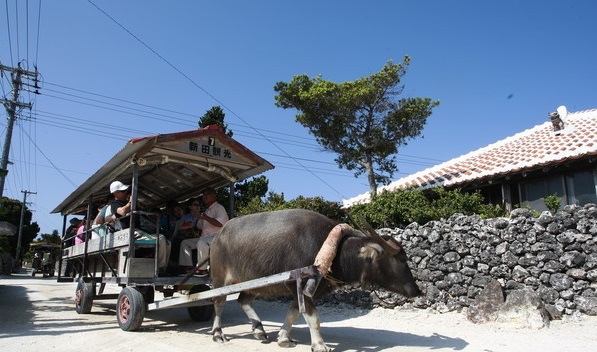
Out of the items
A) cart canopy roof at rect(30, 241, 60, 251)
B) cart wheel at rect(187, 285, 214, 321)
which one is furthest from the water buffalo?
cart canopy roof at rect(30, 241, 60, 251)

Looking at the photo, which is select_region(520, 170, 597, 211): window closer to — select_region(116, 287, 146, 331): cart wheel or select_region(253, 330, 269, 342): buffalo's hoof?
select_region(253, 330, 269, 342): buffalo's hoof

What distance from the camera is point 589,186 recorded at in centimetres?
905

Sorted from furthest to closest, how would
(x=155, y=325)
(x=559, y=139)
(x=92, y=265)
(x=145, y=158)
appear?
(x=559, y=139) → (x=92, y=265) → (x=155, y=325) → (x=145, y=158)

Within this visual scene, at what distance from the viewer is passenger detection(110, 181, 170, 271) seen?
20.5 feet

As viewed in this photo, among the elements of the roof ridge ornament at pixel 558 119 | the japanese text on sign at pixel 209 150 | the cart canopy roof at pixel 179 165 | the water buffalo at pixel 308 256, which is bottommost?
the water buffalo at pixel 308 256

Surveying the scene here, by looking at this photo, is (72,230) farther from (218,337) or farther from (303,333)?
(303,333)

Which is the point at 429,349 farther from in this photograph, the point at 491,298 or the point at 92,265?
the point at 92,265

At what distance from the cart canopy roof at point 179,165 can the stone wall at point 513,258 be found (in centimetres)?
335

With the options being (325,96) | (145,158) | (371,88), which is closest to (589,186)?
(371,88)

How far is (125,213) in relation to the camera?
653 centimetres

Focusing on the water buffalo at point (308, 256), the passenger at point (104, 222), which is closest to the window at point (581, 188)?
the water buffalo at point (308, 256)

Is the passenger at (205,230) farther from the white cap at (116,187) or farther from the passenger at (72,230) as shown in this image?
the passenger at (72,230)

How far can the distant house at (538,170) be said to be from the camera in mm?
9102

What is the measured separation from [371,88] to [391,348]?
A: 9.42 metres
